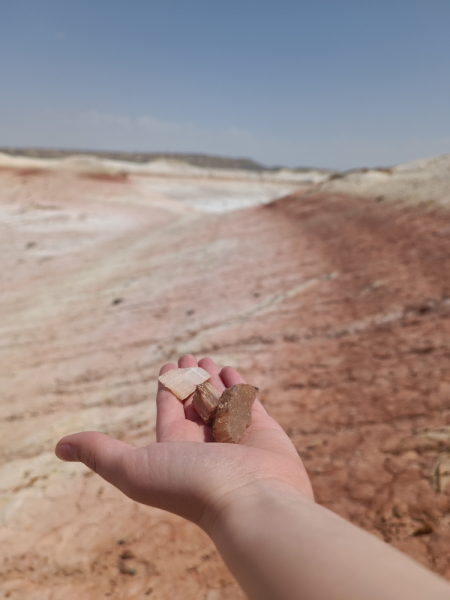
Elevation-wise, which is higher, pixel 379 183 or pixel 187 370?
pixel 379 183

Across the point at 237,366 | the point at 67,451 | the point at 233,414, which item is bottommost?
the point at 237,366

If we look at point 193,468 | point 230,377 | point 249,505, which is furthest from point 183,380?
point 249,505

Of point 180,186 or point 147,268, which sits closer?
point 147,268

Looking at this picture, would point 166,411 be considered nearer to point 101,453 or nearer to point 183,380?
point 183,380

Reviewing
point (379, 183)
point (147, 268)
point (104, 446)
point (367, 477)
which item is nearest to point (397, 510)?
point (367, 477)

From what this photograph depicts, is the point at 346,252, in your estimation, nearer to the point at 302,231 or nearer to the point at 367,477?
the point at 302,231

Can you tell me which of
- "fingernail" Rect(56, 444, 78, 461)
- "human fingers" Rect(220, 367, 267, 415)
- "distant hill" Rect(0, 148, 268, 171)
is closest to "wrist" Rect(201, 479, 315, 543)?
"fingernail" Rect(56, 444, 78, 461)

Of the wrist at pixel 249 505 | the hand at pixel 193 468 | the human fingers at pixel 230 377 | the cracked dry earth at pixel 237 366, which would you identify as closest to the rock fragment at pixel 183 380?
the human fingers at pixel 230 377
